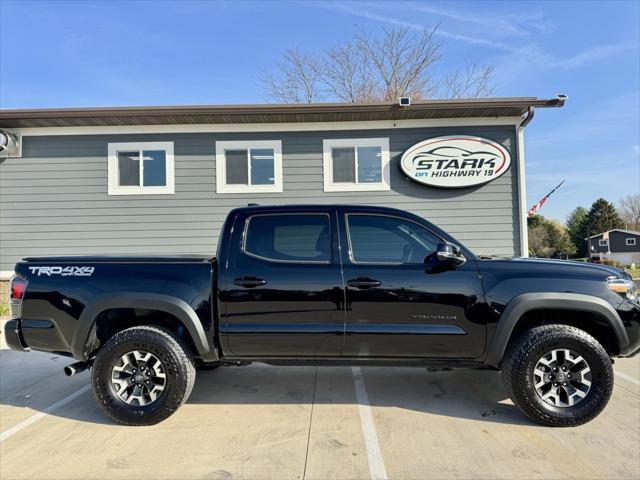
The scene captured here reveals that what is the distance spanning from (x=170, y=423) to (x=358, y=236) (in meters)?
2.31

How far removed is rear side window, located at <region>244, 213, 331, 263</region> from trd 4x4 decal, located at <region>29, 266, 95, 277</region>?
1386 mm

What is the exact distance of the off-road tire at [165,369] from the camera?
3375mm

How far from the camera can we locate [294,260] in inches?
139

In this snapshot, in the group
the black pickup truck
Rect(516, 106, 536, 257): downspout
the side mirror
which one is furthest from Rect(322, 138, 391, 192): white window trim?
the side mirror

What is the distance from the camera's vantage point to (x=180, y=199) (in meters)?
8.54

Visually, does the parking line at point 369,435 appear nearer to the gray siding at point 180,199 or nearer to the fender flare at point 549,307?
the fender flare at point 549,307

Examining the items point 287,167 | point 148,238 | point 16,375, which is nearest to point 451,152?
point 287,167

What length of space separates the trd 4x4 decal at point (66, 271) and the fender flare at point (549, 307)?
3.53m

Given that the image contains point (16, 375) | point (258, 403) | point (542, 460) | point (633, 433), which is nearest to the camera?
point (542, 460)

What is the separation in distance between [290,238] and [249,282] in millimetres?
548

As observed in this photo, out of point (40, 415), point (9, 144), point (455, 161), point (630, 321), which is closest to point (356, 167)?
point (455, 161)

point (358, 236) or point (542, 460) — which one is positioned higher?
point (358, 236)

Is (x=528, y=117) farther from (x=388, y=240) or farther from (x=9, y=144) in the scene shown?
(x=9, y=144)

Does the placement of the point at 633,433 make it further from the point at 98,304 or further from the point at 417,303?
the point at 98,304
